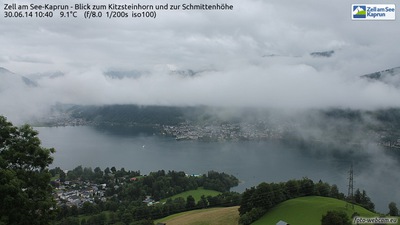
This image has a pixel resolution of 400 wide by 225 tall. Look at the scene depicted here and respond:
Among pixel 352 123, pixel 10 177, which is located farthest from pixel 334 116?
pixel 10 177

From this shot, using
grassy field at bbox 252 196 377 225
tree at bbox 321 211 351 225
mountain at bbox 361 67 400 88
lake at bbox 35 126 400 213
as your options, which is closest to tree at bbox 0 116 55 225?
tree at bbox 321 211 351 225

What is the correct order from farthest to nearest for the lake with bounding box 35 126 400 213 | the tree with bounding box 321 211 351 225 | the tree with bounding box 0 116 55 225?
the lake with bounding box 35 126 400 213, the tree with bounding box 321 211 351 225, the tree with bounding box 0 116 55 225

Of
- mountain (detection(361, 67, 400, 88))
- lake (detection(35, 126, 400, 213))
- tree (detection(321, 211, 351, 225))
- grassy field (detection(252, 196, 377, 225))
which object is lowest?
lake (detection(35, 126, 400, 213))

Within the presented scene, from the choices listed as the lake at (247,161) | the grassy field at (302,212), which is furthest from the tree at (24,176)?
the lake at (247,161)

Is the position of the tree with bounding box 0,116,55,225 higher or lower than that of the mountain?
lower

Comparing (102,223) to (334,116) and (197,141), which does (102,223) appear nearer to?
(197,141)

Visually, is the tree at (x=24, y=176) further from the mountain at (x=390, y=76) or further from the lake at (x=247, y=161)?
the mountain at (x=390, y=76)

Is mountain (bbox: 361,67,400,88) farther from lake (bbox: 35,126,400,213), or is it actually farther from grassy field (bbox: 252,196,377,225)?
grassy field (bbox: 252,196,377,225)
